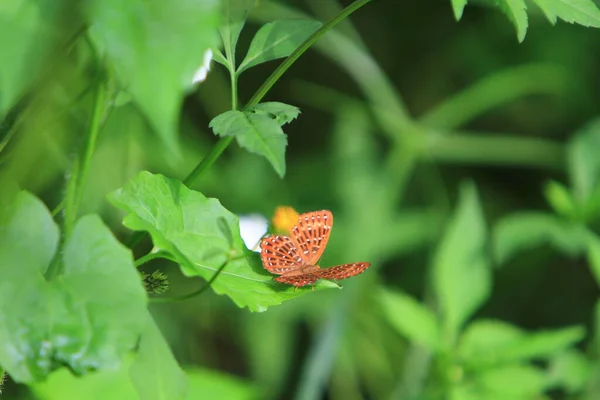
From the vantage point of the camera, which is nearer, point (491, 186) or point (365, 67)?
point (365, 67)

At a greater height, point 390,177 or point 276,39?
point 390,177

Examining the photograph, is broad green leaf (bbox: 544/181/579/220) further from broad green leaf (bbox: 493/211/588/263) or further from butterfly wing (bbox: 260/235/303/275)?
butterfly wing (bbox: 260/235/303/275)

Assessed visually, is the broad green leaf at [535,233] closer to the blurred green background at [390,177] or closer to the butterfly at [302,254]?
the blurred green background at [390,177]

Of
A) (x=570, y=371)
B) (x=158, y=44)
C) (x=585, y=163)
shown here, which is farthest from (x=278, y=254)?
(x=585, y=163)

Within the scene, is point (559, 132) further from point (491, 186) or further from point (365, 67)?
point (365, 67)

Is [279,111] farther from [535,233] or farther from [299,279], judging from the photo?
[535,233]

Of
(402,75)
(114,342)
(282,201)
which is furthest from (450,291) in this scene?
(402,75)
